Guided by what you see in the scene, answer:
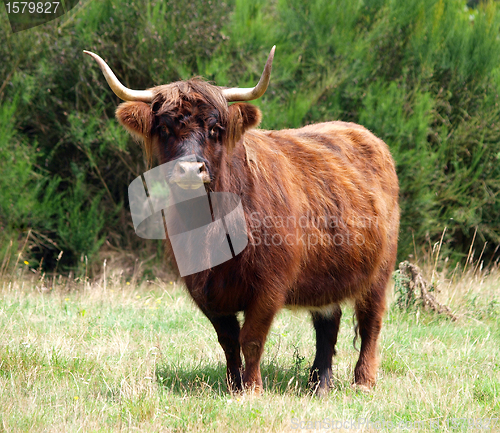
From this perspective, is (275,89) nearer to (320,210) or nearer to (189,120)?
(320,210)

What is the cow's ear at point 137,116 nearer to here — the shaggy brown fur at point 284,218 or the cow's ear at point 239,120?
the shaggy brown fur at point 284,218

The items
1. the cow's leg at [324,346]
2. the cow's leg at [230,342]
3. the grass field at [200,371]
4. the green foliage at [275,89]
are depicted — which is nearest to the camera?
Result: the grass field at [200,371]

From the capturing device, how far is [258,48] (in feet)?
28.1

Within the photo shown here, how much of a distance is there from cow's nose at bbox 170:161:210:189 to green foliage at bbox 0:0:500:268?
194 inches

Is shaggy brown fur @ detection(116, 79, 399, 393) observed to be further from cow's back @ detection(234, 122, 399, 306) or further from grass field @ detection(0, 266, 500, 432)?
grass field @ detection(0, 266, 500, 432)

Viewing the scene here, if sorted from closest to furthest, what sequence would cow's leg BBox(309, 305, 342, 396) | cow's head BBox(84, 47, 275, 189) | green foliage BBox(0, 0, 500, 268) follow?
cow's head BBox(84, 47, 275, 189) < cow's leg BBox(309, 305, 342, 396) < green foliage BBox(0, 0, 500, 268)

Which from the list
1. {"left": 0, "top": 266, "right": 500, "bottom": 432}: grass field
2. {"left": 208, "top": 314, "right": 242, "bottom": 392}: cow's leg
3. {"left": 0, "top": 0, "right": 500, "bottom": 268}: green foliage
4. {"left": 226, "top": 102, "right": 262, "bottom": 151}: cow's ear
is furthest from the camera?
{"left": 0, "top": 0, "right": 500, "bottom": 268}: green foliage

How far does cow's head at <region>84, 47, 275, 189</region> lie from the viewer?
10.5 ft

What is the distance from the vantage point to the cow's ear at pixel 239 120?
3.45 m

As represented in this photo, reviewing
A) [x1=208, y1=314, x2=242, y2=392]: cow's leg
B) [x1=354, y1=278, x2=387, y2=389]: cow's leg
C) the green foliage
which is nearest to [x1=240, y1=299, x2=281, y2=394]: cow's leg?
[x1=208, y1=314, x2=242, y2=392]: cow's leg

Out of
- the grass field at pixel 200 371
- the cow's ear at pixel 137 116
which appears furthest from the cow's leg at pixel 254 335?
the cow's ear at pixel 137 116

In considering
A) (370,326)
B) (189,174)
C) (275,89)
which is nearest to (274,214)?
(189,174)

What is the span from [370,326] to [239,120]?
6.33 ft

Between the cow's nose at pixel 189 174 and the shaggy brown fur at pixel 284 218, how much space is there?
5.3 inches
